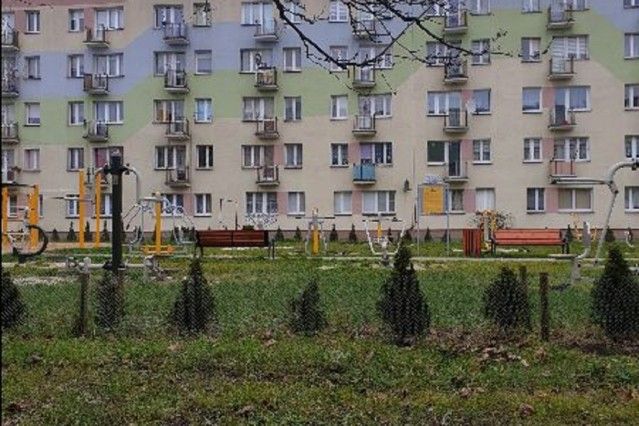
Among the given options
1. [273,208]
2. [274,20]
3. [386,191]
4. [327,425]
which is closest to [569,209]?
[386,191]

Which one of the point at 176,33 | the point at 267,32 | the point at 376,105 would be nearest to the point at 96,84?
the point at 176,33

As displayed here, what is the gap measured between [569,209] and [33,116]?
2684cm

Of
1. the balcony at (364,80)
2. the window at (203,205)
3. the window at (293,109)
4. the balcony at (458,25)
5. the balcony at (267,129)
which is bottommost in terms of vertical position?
the window at (203,205)

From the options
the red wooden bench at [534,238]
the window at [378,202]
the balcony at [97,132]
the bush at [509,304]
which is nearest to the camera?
the bush at [509,304]

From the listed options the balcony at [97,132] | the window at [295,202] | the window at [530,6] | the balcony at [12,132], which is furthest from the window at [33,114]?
the window at [530,6]

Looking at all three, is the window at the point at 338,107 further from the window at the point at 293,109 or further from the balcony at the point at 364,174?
the balcony at the point at 364,174

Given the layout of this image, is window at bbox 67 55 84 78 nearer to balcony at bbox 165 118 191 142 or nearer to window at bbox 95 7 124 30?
window at bbox 95 7 124 30

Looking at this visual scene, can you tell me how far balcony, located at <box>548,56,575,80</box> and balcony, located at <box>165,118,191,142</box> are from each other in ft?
56.7

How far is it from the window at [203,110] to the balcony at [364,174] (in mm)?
7835

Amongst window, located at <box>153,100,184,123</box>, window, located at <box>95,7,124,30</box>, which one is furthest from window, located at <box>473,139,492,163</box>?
window, located at <box>95,7,124,30</box>

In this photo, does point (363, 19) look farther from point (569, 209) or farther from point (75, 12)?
point (75, 12)

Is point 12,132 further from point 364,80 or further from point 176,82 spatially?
point 364,80

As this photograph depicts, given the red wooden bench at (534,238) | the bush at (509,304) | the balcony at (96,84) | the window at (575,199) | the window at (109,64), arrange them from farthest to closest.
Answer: the window at (109,64), the balcony at (96,84), the window at (575,199), the red wooden bench at (534,238), the bush at (509,304)

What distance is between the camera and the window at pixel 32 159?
4469 centimetres
